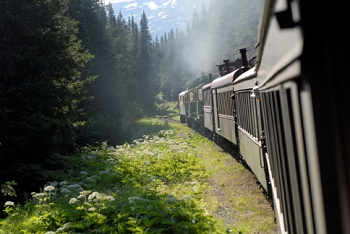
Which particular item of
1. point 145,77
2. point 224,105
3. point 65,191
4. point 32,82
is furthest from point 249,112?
point 145,77

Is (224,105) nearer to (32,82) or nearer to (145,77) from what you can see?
(32,82)

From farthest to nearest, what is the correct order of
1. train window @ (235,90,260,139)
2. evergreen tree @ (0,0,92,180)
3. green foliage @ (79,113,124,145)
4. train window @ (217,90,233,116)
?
1. green foliage @ (79,113,124,145)
2. train window @ (217,90,233,116)
3. evergreen tree @ (0,0,92,180)
4. train window @ (235,90,260,139)

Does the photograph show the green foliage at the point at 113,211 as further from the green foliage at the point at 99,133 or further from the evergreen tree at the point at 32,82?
the green foliage at the point at 99,133

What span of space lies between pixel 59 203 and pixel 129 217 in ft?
6.23

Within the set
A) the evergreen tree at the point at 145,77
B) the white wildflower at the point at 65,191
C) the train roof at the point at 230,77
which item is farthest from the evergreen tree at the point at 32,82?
the evergreen tree at the point at 145,77

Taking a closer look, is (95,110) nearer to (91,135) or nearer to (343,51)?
(91,135)

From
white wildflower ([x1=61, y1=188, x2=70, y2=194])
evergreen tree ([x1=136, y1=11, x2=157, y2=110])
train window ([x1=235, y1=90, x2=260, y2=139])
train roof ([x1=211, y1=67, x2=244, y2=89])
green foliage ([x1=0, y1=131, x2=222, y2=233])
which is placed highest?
evergreen tree ([x1=136, y1=11, x2=157, y2=110])

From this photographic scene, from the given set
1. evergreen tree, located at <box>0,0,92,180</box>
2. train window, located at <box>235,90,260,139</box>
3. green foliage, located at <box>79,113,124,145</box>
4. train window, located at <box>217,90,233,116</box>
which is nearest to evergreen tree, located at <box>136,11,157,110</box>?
green foliage, located at <box>79,113,124,145</box>

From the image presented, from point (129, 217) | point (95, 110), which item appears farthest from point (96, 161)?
point (95, 110)

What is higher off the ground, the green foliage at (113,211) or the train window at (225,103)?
the train window at (225,103)

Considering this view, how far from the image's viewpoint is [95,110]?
37.5m

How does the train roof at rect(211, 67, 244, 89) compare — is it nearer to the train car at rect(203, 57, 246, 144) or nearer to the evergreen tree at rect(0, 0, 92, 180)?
the train car at rect(203, 57, 246, 144)

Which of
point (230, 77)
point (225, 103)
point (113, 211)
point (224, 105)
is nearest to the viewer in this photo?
point (113, 211)

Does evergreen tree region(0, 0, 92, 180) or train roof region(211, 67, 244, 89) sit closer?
evergreen tree region(0, 0, 92, 180)
